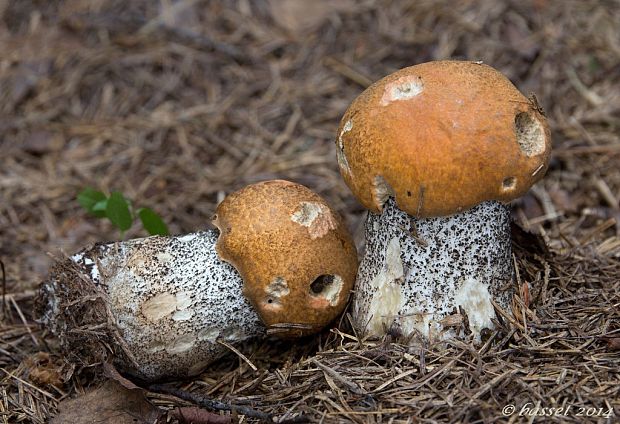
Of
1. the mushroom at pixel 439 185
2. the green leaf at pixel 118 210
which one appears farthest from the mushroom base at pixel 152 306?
the mushroom at pixel 439 185

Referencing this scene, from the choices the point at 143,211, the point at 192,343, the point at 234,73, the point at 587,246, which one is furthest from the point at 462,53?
the point at 192,343

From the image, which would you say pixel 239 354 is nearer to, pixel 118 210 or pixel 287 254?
pixel 287 254

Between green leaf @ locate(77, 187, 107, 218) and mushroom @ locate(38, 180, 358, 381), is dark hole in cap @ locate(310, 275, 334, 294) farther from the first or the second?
green leaf @ locate(77, 187, 107, 218)

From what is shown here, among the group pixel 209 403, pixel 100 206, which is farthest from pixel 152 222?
pixel 209 403

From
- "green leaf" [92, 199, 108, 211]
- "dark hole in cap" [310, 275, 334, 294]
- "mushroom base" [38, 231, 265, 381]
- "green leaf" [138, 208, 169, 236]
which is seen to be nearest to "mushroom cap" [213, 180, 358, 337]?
"dark hole in cap" [310, 275, 334, 294]

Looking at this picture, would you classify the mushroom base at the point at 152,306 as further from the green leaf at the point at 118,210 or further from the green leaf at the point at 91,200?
the green leaf at the point at 91,200

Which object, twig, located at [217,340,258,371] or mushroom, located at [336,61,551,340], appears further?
twig, located at [217,340,258,371]

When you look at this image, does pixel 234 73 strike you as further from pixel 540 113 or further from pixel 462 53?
pixel 540 113
